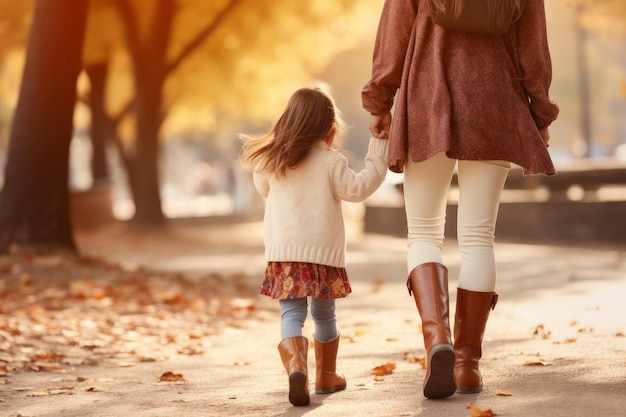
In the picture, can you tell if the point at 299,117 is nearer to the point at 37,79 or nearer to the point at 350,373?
the point at 350,373

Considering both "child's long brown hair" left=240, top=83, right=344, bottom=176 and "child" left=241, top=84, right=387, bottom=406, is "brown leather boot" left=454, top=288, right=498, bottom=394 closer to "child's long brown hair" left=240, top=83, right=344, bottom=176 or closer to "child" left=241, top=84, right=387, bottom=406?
"child" left=241, top=84, right=387, bottom=406

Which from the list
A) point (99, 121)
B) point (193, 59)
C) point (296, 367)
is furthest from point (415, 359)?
point (99, 121)

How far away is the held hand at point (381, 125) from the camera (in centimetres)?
448

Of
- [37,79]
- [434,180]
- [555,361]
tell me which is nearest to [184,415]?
[434,180]

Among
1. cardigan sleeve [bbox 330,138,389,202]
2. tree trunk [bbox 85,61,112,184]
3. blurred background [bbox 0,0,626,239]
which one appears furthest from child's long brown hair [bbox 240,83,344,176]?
tree trunk [bbox 85,61,112,184]

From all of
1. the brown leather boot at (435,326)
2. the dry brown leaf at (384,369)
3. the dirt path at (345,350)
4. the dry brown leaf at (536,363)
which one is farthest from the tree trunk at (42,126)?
the brown leather boot at (435,326)

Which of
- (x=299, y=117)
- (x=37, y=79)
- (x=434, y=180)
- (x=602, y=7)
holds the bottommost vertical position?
(x=434, y=180)

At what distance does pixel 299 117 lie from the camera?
463cm

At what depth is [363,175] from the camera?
454 cm

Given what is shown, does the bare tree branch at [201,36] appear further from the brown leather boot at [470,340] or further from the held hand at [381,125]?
the brown leather boot at [470,340]

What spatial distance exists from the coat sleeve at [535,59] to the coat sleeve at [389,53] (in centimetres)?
46

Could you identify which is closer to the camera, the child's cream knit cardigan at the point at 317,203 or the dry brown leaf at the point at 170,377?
the child's cream knit cardigan at the point at 317,203

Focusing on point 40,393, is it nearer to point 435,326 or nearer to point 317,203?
point 317,203

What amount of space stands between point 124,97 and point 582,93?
12769 mm
